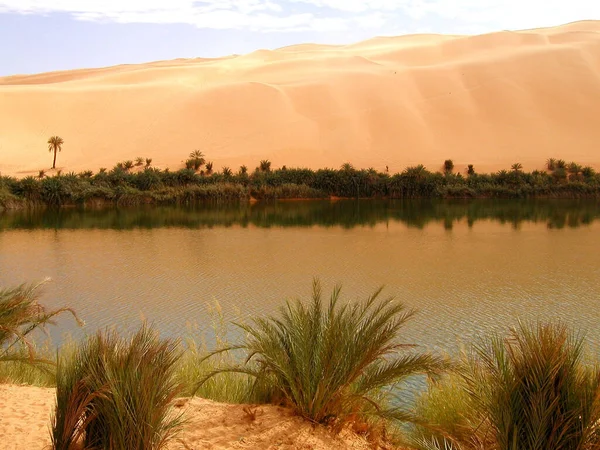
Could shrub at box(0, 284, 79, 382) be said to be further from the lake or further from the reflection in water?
the reflection in water

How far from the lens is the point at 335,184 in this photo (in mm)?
38531

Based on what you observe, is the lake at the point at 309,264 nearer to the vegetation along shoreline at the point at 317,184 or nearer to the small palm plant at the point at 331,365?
the small palm plant at the point at 331,365

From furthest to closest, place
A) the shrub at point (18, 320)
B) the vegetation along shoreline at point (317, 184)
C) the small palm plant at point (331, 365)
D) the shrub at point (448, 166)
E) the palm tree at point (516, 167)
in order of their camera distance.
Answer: the shrub at point (448, 166), the palm tree at point (516, 167), the vegetation along shoreline at point (317, 184), the shrub at point (18, 320), the small palm plant at point (331, 365)

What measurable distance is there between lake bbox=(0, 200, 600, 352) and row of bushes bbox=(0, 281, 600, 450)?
10.8 ft

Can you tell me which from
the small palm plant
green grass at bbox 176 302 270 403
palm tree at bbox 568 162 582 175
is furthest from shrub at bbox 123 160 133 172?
the small palm plant

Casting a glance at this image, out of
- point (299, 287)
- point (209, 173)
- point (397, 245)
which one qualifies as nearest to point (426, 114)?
point (209, 173)

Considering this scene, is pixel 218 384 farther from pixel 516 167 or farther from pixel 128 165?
pixel 128 165

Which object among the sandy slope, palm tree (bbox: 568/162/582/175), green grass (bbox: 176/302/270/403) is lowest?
green grass (bbox: 176/302/270/403)

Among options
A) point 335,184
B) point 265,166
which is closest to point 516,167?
point 335,184

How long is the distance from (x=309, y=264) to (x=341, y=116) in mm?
37458

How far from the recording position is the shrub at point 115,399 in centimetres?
400

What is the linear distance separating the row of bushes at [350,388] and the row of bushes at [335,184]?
31.0m

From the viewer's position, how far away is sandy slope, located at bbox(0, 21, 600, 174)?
4591 cm

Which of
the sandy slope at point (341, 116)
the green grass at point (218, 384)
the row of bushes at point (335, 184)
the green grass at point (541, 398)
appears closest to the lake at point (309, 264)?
the green grass at point (218, 384)
